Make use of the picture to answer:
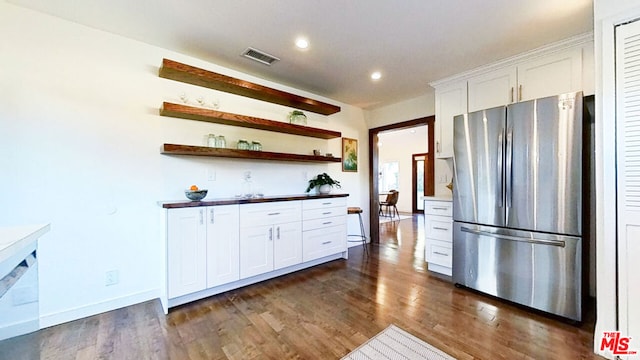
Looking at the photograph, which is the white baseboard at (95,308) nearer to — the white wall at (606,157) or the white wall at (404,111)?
the white wall at (606,157)

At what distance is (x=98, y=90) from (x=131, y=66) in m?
0.37

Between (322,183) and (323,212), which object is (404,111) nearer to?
(322,183)

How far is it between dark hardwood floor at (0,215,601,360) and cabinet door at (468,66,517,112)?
2.11 metres

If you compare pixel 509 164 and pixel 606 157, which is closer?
pixel 606 157

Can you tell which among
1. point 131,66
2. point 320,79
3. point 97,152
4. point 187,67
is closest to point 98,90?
point 131,66

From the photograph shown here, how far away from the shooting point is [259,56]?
282cm

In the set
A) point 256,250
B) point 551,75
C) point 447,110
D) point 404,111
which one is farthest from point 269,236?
point 551,75

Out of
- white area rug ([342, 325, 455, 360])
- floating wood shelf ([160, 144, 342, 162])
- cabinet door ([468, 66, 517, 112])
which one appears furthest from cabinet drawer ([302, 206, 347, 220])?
cabinet door ([468, 66, 517, 112])

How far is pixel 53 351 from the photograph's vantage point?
1762 mm

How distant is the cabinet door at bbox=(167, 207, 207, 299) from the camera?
7.50 feet

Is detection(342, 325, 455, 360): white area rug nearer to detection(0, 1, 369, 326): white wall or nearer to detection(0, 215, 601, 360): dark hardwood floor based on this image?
detection(0, 215, 601, 360): dark hardwood floor

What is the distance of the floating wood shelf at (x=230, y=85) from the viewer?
250 cm

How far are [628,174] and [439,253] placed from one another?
180cm

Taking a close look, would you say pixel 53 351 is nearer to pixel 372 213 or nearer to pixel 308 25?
pixel 308 25
